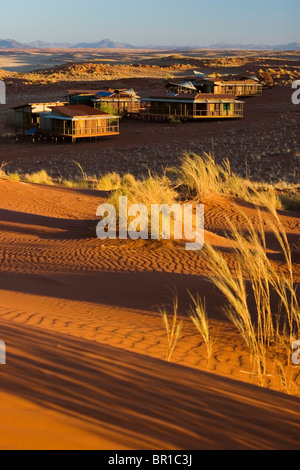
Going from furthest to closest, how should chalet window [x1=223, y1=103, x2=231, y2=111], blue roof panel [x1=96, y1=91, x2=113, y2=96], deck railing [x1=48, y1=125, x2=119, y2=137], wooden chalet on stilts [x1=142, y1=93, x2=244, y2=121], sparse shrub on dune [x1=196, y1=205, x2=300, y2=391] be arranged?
blue roof panel [x1=96, y1=91, x2=113, y2=96]
chalet window [x1=223, y1=103, x2=231, y2=111]
wooden chalet on stilts [x1=142, y1=93, x2=244, y2=121]
deck railing [x1=48, y1=125, x2=119, y2=137]
sparse shrub on dune [x1=196, y1=205, x2=300, y2=391]

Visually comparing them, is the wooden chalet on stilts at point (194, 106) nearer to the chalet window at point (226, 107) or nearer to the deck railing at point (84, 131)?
the chalet window at point (226, 107)

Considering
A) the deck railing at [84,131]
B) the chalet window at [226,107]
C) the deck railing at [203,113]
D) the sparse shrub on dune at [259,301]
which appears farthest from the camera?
the chalet window at [226,107]

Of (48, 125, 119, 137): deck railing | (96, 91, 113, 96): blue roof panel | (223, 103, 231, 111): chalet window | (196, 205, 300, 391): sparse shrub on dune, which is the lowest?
(196, 205, 300, 391): sparse shrub on dune

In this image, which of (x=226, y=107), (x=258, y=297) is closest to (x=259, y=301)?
(x=258, y=297)

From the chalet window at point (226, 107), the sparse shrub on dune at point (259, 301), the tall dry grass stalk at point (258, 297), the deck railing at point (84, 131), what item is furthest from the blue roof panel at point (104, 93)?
the sparse shrub on dune at point (259, 301)

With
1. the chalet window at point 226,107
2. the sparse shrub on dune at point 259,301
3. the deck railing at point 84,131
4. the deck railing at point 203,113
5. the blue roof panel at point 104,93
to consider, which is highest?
the blue roof panel at point 104,93

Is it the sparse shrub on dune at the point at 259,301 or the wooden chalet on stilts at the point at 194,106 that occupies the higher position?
the wooden chalet on stilts at the point at 194,106

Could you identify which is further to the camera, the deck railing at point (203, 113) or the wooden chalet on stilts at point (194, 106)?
the deck railing at point (203, 113)

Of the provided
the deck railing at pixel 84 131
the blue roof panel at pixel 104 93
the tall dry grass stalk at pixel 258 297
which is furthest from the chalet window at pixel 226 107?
the tall dry grass stalk at pixel 258 297

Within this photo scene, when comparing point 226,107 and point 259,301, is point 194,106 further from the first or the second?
point 259,301

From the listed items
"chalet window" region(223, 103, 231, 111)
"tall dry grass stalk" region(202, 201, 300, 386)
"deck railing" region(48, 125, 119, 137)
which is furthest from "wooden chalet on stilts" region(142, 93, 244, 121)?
"tall dry grass stalk" region(202, 201, 300, 386)

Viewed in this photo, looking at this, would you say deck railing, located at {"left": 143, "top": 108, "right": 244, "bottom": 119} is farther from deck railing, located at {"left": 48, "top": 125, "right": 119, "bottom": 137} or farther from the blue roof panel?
deck railing, located at {"left": 48, "top": 125, "right": 119, "bottom": 137}

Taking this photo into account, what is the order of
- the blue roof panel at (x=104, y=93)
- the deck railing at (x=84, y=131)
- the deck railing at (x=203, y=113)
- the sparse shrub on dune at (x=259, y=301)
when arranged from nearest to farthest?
the sparse shrub on dune at (x=259, y=301) → the deck railing at (x=84, y=131) → the deck railing at (x=203, y=113) → the blue roof panel at (x=104, y=93)
